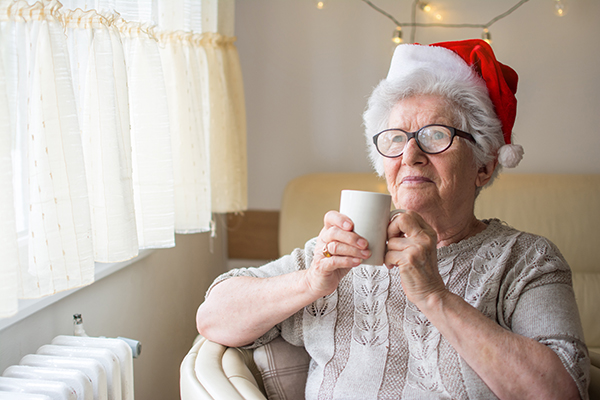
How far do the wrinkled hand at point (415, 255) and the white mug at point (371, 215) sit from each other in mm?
24

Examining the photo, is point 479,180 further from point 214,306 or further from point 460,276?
point 214,306

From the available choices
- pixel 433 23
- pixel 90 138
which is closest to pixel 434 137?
pixel 90 138

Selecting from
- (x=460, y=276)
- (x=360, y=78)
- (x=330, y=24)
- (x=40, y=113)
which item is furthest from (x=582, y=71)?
(x=40, y=113)

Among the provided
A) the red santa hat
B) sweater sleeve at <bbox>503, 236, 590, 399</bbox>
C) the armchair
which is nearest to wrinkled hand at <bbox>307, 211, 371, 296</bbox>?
sweater sleeve at <bbox>503, 236, 590, 399</bbox>

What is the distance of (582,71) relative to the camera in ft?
7.74

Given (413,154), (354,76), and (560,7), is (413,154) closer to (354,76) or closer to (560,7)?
(354,76)

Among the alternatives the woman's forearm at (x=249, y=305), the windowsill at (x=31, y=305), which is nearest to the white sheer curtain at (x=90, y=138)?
the windowsill at (x=31, y=305)

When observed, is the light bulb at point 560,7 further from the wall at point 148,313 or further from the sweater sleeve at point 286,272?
the wall at point 148,313

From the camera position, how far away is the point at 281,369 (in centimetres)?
119

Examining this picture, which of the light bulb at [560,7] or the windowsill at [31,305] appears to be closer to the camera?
the windowsill at [31,305]

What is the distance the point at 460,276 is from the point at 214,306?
57cm

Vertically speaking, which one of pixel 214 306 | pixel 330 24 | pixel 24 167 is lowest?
pixel 214 306

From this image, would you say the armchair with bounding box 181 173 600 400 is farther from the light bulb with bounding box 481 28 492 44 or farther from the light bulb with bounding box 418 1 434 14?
the light bulb with bounding box 418 1 434 14

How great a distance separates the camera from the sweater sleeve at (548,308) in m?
0.93
